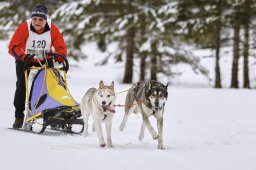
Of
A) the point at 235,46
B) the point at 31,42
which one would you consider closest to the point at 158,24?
the point at 235,46

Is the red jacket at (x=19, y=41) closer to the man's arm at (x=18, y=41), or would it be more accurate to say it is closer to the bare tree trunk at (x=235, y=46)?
the man's arm at (x=18, y=41)

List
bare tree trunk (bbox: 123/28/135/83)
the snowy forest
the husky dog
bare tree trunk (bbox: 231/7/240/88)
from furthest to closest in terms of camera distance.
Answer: bare tree trunk (bbox: 123/28/135/83)
the snowy forest
bare tree trunk (bbox: 231/7/240/88)
the husky dog

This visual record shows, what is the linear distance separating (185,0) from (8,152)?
46.8 ft

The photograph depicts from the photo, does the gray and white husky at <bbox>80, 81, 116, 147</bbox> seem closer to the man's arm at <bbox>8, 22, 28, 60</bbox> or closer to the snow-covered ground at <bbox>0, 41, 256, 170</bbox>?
the snow-covered ground at <bbox>0, 41, 256, 170</bbox>

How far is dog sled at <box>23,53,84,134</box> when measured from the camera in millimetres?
6789

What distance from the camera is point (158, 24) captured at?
17.7 meters

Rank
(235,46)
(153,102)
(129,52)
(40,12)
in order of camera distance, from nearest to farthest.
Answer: (153,102) → (40,12) → (235,46) → (129,52)

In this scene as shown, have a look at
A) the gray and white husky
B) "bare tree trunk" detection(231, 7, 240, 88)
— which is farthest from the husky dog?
"bare tree trunk" detection(231, 7, 240, 88)

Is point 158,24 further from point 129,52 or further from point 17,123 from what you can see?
point 17,123

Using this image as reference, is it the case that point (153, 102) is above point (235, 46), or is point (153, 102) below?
below

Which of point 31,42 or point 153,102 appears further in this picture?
point 31,42

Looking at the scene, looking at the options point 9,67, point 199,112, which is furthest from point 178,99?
point 9,67

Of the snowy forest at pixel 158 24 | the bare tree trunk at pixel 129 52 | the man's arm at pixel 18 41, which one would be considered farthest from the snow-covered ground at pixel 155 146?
the bare tree trunk at pixel 129 52

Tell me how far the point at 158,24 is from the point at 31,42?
10.8m
